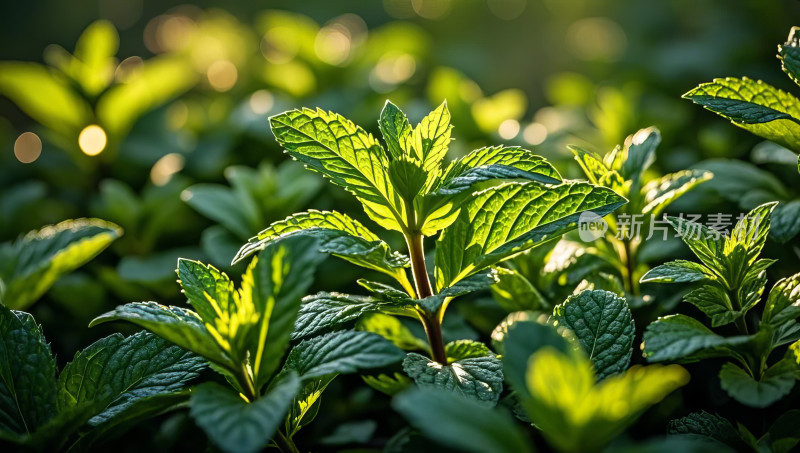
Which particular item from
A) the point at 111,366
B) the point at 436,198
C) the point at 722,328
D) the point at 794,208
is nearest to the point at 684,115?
the point at 794,208

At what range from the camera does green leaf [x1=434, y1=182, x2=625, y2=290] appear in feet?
2.50

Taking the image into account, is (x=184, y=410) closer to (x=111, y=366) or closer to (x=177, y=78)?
(x=111, y=366)

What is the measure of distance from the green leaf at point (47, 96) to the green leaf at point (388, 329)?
3.79ft

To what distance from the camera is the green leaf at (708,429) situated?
767 mm

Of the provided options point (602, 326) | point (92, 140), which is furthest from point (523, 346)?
point (92, 140)

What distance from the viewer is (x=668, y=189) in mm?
921

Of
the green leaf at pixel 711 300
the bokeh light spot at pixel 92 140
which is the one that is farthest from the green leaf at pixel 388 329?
the bokeh light spot at pixel 92 140

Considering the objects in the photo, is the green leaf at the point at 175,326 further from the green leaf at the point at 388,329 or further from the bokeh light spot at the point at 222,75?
the bokeh light spot at the point at 222,75

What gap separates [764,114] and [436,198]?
1.52 feet

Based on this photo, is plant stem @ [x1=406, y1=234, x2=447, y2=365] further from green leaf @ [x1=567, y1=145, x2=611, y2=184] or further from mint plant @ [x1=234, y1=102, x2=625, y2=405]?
green leaf @ [x1=567, y1=145, x2=611, y2=184]

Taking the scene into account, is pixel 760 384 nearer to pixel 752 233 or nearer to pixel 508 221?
pixel 752 233

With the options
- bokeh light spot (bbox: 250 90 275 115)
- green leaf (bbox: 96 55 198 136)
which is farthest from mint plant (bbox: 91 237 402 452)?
green leaf (bbox: 96 55 198 136)

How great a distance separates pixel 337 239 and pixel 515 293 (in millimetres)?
313

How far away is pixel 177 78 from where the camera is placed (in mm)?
1743
